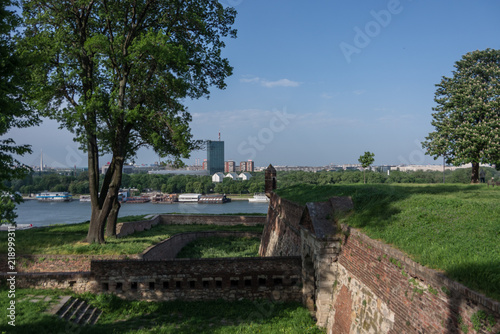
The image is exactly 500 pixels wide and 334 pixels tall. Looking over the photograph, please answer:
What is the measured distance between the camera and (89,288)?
10164 mm

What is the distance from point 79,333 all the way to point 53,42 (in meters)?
9.93

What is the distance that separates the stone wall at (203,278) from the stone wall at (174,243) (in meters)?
2.48

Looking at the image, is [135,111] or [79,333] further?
[135,111]

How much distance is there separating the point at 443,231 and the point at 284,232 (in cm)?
828

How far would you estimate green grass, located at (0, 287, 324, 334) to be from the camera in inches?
321

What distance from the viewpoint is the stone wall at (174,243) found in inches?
550

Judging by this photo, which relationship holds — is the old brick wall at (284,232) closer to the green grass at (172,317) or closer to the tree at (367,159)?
the green grass at (172,317)

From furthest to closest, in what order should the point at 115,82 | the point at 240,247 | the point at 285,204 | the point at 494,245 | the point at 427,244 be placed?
1. the point at 240,247
2. the point at 285,204
3. the point at 115,82
4. the point at 427,244
5. the point at 494,245

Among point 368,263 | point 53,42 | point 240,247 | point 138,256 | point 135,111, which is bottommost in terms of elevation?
point 240,247

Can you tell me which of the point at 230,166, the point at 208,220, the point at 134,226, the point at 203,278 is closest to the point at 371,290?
the point at 203,278

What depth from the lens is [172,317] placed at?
934 cm

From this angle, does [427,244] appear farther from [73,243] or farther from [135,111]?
[73,243]

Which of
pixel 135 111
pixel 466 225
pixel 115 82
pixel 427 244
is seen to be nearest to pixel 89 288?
pixel 135 111

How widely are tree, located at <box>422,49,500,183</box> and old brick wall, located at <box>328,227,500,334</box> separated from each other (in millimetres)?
16257
